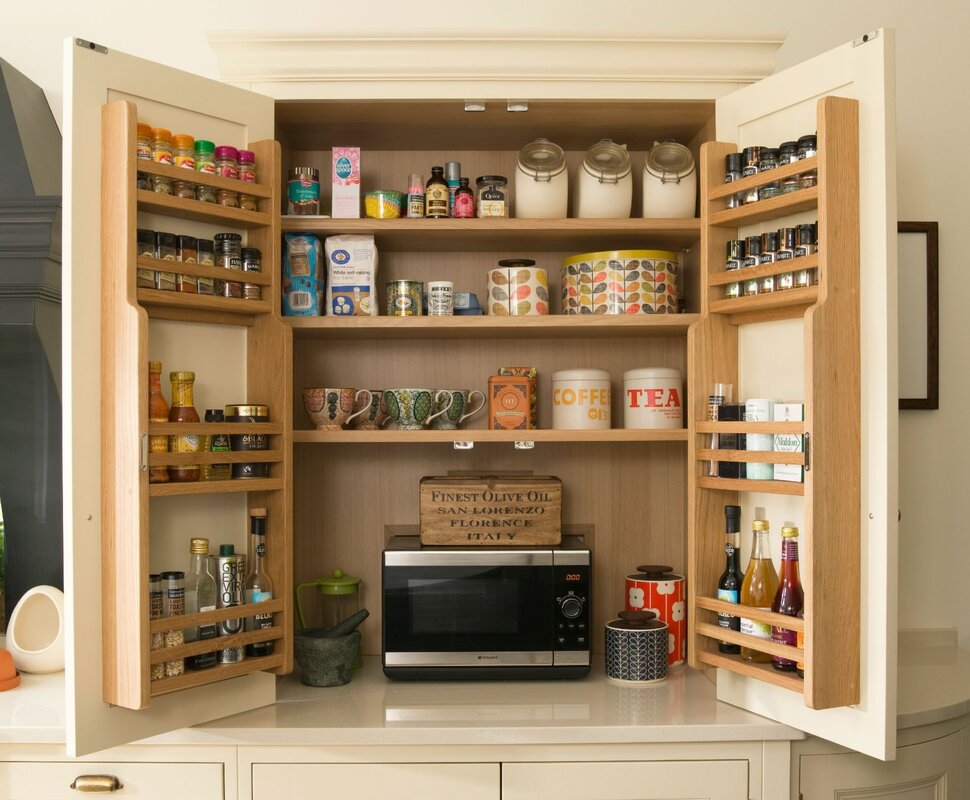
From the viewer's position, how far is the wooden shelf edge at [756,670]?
1593 mm

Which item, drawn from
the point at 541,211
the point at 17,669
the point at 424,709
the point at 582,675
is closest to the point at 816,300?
the point at 541,211

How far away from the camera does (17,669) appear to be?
79.6 inches

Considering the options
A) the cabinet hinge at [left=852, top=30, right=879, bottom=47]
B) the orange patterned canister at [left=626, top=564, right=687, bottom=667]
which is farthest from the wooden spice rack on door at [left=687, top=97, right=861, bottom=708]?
the orange patterned canister at [left=626, top=564, right=687, bottom=667]

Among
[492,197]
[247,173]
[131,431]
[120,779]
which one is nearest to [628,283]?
[492,197]

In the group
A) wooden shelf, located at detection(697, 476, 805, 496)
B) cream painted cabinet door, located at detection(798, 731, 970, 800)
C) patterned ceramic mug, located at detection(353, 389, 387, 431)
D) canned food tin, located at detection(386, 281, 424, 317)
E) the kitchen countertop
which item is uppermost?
Result: canned food tin, located at detection(386, 281, 424, 317)

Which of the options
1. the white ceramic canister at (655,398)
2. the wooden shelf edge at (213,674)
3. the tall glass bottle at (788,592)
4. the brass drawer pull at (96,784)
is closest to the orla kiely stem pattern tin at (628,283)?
the white ceramic canister at (655,398)

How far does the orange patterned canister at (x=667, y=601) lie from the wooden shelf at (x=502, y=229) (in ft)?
2.59

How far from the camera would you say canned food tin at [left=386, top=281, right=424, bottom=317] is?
2.02 metres

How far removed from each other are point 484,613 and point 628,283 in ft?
2.63

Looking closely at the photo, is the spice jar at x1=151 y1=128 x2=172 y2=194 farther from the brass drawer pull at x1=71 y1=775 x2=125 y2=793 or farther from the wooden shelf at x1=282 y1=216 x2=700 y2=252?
the brass drawer pull at x1=71 y1=775 x2=125 y2=793

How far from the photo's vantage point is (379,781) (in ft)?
5.64

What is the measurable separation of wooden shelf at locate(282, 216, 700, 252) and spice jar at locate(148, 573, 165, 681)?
799 mm

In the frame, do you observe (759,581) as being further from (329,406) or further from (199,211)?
(199,211)

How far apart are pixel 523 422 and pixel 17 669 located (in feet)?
4.17
